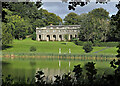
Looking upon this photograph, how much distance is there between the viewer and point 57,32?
84.0 metres

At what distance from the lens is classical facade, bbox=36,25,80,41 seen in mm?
81625

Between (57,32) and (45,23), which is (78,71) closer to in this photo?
(57,32)

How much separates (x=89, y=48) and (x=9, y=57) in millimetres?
17928

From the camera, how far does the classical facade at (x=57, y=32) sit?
268 feet

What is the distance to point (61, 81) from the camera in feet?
25.4

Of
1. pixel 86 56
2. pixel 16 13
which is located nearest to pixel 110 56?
pixel 86 56

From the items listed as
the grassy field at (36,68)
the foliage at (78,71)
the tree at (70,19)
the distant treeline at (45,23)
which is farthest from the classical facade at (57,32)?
the foliage at (78,71)

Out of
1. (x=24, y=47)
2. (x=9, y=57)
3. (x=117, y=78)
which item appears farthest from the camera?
(x=24, y=47)

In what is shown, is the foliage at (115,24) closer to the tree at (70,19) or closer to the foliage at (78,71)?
the foliage at (78,71)

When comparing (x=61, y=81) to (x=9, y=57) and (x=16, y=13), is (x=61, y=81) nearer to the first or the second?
(x=9, y=57)

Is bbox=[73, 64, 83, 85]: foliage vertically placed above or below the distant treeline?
below

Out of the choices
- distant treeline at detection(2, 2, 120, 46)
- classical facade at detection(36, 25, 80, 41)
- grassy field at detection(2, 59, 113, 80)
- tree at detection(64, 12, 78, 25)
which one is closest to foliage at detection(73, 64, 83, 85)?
grassy field at detection(2, 59, 113, 80)

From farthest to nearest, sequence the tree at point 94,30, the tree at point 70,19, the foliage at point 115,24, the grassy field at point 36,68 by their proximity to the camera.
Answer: the tree at point 70,19 → the tree at point 94,30 → the grassy field at point 36,68 → the foliage at point 115,24

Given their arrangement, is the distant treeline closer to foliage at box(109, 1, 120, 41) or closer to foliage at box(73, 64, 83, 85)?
foliage at box(109, 1, 120, 41)
